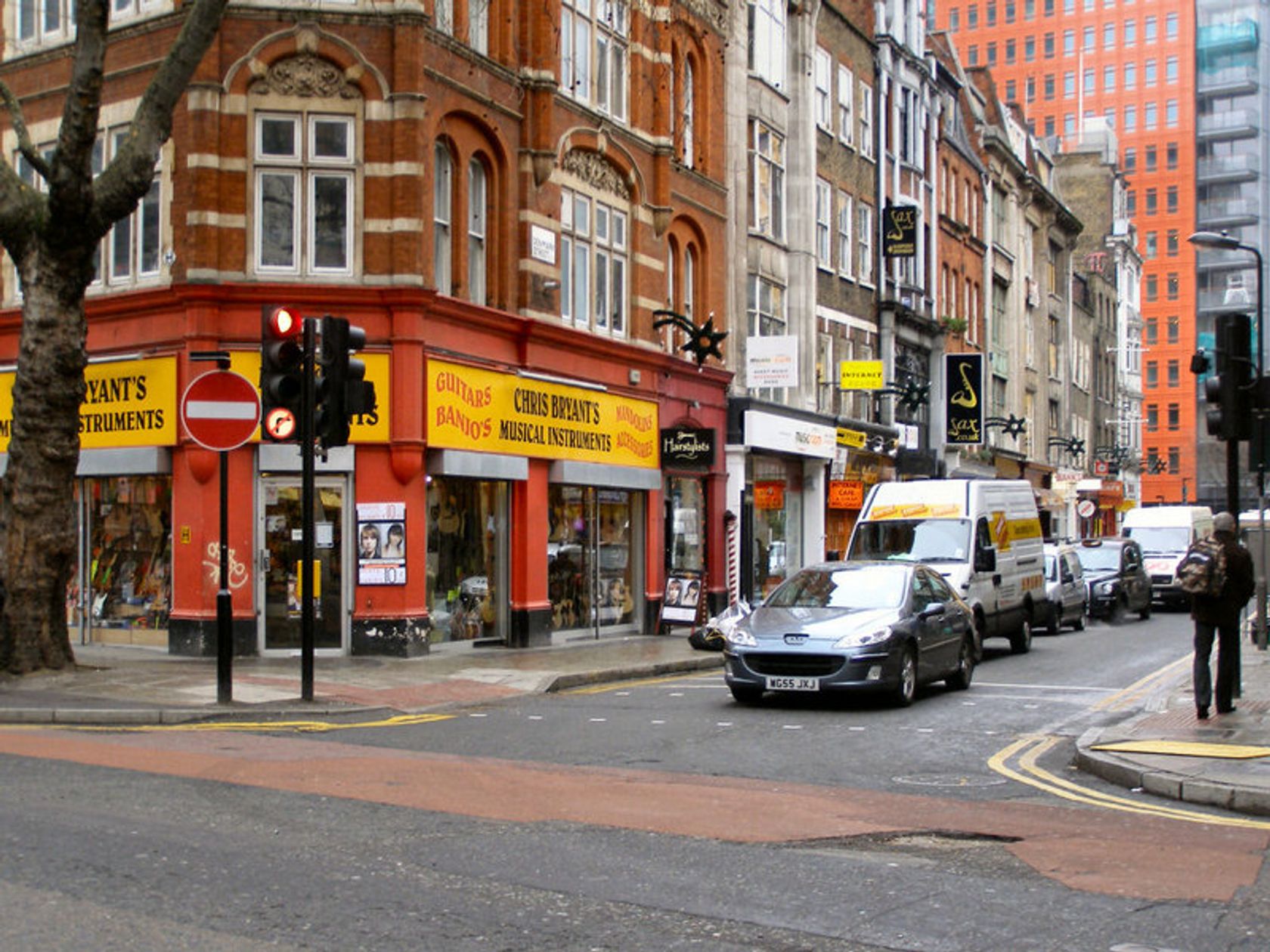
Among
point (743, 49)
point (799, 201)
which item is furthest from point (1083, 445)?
point (743, 49)

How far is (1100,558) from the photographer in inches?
1428

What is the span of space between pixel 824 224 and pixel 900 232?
4.79 metres

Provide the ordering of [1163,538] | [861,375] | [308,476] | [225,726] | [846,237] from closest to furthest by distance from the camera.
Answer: [225,726]
[308,476]
[861,375]
[846,237]
[1163,538]

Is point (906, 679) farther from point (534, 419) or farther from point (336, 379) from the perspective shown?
point (534, 419)

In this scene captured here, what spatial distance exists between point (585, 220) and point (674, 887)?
67.4 ft

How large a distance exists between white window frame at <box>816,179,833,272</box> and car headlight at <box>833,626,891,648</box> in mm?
23788

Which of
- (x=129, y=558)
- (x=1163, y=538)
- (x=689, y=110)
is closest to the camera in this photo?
(x=129, y=558)

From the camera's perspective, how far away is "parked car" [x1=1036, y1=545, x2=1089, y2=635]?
99.8ft

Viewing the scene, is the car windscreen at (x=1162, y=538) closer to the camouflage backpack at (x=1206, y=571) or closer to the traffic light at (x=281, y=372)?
the camouflage backpack at (x=1206, y=571)

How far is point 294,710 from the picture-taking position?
1499 centimetres

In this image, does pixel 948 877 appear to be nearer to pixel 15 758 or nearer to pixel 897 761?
pixel 897 761

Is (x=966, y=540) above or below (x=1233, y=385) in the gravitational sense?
below

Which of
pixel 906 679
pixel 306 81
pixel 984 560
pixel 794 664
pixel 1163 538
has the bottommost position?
pixel 906 679

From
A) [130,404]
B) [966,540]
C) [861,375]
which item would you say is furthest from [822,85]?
[130,404]
